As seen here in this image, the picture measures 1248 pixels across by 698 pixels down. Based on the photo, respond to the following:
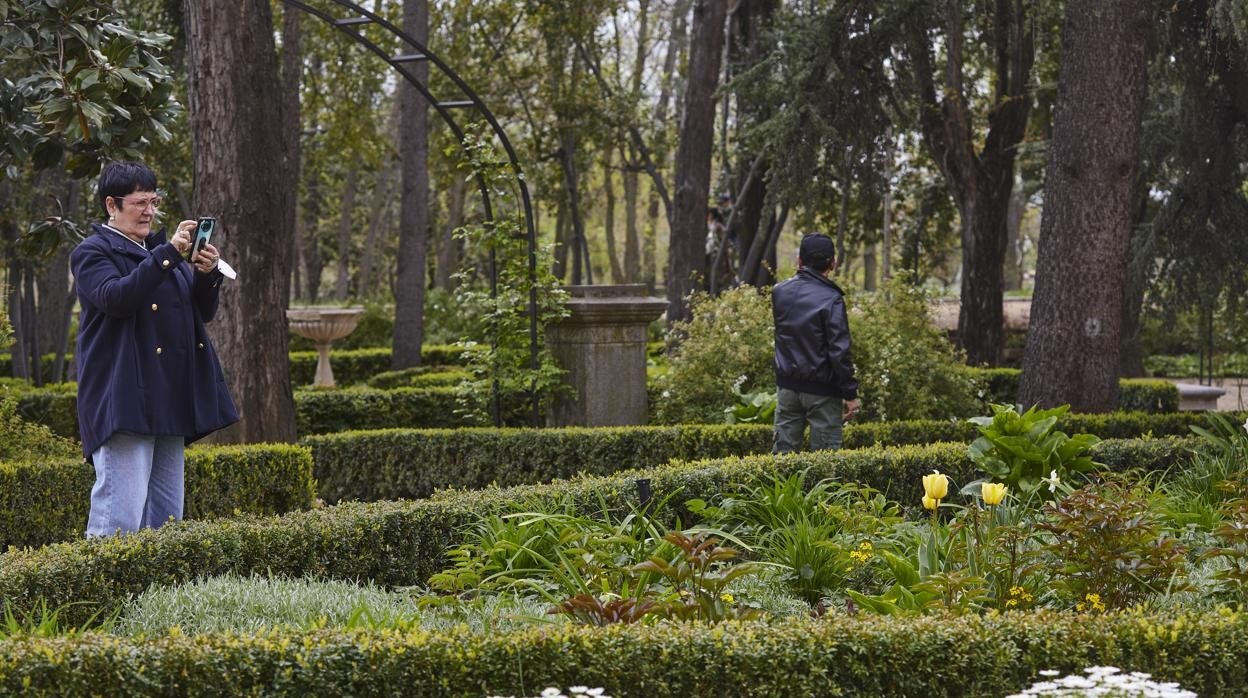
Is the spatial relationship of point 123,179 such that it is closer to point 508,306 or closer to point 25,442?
point 25,442

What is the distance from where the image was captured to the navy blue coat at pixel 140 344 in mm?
5348

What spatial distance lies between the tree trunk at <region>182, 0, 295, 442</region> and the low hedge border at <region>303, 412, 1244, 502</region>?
1.72ft

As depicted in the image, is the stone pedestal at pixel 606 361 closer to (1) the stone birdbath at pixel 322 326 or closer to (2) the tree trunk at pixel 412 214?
(1) the stone birdbath at pixel 322 326

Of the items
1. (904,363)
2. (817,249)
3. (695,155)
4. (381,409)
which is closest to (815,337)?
(817,249)

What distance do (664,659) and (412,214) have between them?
1588cm

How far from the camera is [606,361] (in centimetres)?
1075

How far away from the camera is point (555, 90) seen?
25.3 m

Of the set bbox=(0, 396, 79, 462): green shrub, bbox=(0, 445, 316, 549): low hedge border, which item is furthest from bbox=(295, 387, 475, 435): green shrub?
bbox=(0, 445, 316, 549): low hedge border

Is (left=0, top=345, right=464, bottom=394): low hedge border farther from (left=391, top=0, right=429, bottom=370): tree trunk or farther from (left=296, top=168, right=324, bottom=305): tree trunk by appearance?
(left=296, top=168, right=324, bottom=305): tree trunk

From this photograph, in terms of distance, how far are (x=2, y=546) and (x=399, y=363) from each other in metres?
11.4

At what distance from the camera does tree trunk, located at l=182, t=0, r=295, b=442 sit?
9273 millimetres

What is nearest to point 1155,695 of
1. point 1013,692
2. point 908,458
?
point 1013,692

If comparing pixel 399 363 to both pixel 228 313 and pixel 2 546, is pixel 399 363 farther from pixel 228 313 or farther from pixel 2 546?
pixel 2 546

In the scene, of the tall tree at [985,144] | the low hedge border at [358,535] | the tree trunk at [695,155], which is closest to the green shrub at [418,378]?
the tree trunk at [695,155]
